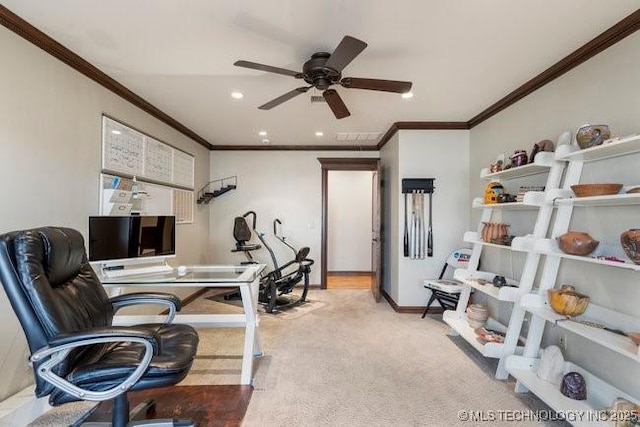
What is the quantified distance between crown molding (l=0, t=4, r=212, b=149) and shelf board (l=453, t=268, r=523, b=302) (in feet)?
12.9

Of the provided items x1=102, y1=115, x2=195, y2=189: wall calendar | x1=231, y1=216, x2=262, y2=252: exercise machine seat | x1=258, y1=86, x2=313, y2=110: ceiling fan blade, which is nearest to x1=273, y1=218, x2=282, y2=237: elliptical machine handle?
x1=231, y1=216, x2=262, y2=252: exercise machine seat

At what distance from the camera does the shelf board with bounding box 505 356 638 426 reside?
1.86 meters

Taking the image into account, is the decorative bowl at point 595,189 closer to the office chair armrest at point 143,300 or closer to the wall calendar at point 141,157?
the office chair armrest at point 143,300

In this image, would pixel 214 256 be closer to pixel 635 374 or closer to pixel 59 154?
pixel 59 154

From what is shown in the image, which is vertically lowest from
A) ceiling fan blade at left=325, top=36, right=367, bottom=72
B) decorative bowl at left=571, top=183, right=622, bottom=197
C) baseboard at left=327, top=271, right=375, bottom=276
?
baseboard at left=327, top=271, right=375, bottom=276

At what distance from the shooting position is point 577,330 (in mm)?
1943

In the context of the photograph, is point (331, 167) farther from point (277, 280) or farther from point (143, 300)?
point (143, 300)

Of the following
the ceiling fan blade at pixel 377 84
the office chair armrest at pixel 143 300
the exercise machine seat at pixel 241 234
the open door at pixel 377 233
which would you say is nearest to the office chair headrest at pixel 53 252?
the office chair armrest at pixel 143 300

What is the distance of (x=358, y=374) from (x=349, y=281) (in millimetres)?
3720

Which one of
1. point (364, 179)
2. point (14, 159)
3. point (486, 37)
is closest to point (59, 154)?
point (14, 159)

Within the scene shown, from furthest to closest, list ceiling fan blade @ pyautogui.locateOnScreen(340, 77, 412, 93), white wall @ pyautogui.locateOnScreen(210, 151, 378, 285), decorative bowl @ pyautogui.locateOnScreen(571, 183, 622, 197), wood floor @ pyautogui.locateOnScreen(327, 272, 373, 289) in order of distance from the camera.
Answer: wood floor @ pyautogui.locateOnScreen(327, 272, 373, 289) < white wall @ pyautogui.locateOnScreen(210, 151, 378, 285) < ceiling fan blade @ pyautogui.locateOnScreen(340, 77, 412, 93) < decorative bowl @ pyautogui.locateOnScreen(571, 183, 622, 197)

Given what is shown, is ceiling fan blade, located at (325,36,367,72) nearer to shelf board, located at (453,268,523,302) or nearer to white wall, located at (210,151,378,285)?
shelf board, located at (453,268,523,302)

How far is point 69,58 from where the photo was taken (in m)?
2.45

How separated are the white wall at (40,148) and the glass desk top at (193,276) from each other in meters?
0.62
